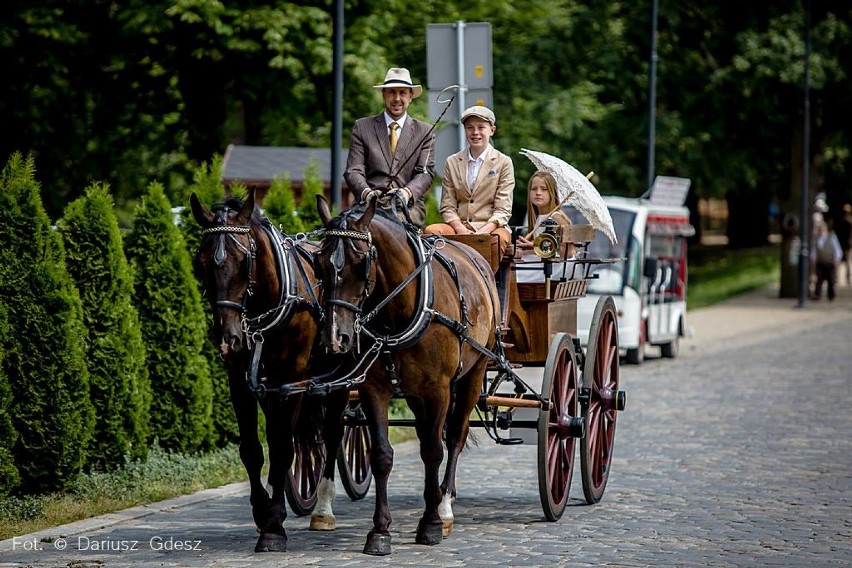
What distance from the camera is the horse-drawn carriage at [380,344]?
8.31m

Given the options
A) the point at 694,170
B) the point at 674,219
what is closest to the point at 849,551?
the point at 674,219

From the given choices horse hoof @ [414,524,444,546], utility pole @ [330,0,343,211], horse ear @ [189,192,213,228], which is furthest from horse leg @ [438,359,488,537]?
utility pole @ [330,0,343,211]

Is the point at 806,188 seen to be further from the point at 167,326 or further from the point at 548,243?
the point at 548,243

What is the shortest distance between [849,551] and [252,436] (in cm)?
340

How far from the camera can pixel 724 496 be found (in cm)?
1076

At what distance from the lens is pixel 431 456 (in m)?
8.88

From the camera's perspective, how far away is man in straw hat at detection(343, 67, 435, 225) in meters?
9.89

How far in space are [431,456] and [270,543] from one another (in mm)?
1050

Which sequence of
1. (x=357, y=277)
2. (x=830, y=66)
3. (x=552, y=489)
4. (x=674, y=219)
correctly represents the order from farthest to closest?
1. (x=830, y=66)
2. (x=674, y=219)
3. (x=552, y=489)
4. (x=357, y=277)

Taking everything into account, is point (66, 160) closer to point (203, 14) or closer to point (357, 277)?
point (203, 14)

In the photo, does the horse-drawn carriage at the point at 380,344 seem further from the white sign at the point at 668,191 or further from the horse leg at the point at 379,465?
the white sign at the point at 668,191

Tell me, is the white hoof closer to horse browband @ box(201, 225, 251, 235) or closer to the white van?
horse browband @ box(201, 225, 251, 235)

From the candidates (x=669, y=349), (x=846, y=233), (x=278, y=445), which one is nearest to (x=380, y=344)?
(x=278, y=445)

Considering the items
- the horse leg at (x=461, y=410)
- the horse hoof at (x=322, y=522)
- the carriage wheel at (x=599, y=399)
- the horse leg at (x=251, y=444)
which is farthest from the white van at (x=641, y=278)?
the horse leg at (x=251, y=444)
